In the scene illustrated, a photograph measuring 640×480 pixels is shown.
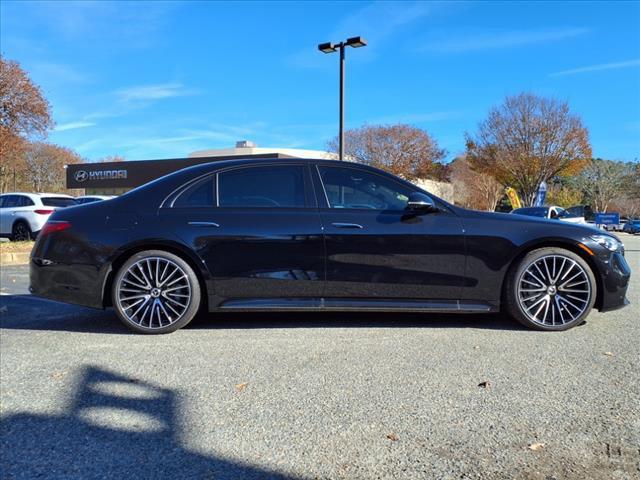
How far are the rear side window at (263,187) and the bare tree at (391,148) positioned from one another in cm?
3441

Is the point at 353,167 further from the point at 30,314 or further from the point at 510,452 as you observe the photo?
the point at 30,314

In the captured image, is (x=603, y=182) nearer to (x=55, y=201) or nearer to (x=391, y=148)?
(x=391, y=148)

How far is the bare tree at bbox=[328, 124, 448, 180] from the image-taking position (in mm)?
38750

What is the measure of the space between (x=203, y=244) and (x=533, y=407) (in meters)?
2.72

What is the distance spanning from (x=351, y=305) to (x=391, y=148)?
36055 mm

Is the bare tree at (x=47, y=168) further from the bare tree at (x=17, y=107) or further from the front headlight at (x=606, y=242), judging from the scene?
the front headlight at (x=606, y=242)

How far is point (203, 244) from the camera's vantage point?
4.13 m

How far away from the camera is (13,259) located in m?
10.4

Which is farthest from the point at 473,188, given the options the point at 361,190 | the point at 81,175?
the point at 361,190

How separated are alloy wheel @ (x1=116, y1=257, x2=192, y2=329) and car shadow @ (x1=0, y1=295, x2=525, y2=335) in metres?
0.26

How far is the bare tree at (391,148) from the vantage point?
38.8m

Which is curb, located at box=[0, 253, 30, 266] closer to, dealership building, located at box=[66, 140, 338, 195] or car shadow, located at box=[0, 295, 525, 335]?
car shadow, located at box=[0, 295, 525, 335]

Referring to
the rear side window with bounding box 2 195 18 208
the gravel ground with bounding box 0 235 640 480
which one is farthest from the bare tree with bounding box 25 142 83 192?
the gravel ground with bounding box 0 235 640 480

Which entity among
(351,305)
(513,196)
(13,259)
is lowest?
(13,259)
